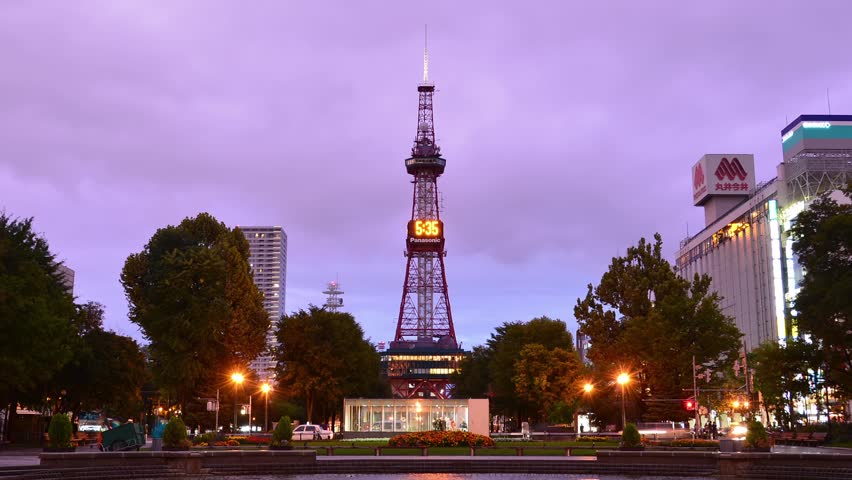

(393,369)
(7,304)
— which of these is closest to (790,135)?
(393,369)

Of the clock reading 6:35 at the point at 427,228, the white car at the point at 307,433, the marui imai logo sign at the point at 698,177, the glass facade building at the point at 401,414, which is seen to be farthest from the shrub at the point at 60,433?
the clock reading 6:35 at the point at 427,228

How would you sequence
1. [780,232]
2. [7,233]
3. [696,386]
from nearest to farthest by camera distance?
[7,233]
[696,386]
[780,232]

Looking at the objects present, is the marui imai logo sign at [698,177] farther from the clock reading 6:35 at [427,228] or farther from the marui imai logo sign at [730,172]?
the clock reading 6:35 at [427,228]

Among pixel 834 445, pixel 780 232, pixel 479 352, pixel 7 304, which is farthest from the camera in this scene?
pixel 479 352

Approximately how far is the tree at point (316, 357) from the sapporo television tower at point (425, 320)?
7720 centimetres

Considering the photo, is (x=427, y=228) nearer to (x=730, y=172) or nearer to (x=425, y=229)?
(x=425, y=229)

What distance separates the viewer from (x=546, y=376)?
8425 centimetres

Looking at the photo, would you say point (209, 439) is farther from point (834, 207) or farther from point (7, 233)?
point (834, 207)

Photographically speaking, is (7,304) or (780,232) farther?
(780,232)

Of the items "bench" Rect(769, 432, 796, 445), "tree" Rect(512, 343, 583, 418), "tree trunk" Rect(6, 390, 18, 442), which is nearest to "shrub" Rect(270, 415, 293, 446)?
"tree trunk" Rect(6, 390, 18, 442)

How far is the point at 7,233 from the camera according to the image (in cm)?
5128

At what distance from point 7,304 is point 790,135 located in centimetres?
10489

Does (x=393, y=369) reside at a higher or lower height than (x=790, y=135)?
lower

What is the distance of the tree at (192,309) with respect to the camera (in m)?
61.3
